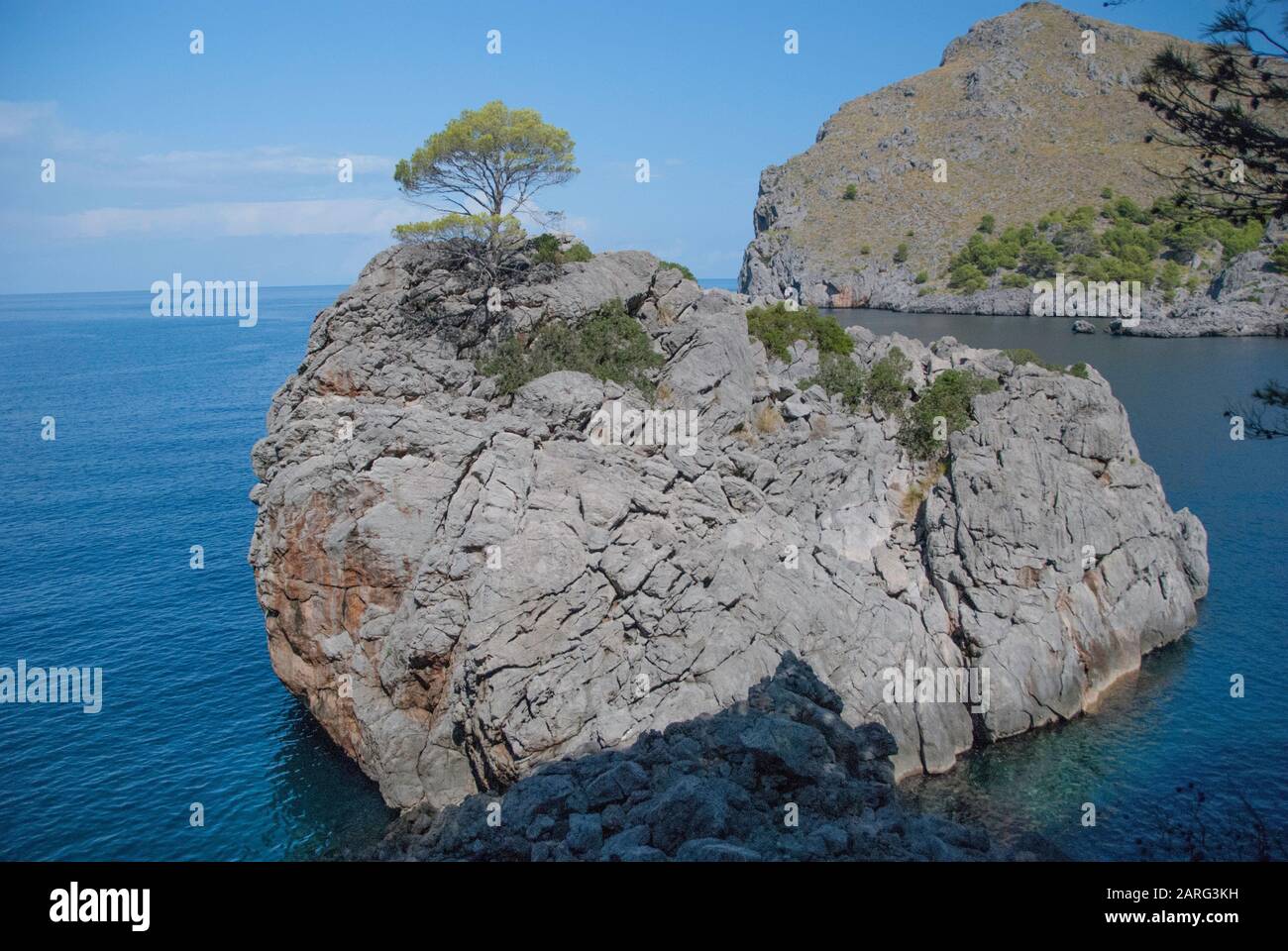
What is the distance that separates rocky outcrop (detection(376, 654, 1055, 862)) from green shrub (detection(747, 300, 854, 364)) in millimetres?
22903

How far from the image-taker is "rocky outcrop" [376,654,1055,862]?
18.6 metres

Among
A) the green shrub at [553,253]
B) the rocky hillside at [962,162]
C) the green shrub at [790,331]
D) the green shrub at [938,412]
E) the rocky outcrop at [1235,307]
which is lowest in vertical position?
the green shrub at [938,412]

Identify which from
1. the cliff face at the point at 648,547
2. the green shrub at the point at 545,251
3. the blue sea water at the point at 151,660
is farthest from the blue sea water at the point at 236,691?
the green shrub at the point at 545,251

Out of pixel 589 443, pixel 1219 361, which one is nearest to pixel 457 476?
pixel 589 443

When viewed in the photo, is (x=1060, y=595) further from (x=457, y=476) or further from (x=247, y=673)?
(x=247, y=673)

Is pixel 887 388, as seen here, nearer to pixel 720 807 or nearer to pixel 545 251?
pixel 545 251

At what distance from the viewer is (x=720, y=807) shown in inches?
779

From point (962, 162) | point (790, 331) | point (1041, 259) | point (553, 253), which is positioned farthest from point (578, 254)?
point (962, 162)

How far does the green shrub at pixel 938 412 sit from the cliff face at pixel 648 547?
884 mm

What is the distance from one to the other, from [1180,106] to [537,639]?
22.4m

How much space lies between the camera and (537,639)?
27.3 meters

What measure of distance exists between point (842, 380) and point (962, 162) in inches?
6035

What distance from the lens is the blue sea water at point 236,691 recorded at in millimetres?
29000

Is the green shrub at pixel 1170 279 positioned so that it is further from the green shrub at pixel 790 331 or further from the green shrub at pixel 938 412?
the green shrub at pixel 938 412
